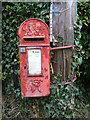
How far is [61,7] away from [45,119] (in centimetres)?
212

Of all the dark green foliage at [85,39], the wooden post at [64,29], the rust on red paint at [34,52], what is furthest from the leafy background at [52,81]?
the rust on red paint at [34,52]

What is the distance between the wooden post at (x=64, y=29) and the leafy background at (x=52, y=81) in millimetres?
116

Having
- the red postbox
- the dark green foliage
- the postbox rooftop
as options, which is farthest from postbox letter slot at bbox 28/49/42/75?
the dark green foliage

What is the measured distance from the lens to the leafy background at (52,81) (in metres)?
2.38

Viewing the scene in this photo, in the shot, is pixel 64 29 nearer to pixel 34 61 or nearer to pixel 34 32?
pixel 34 32

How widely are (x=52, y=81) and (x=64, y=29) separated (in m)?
0.96

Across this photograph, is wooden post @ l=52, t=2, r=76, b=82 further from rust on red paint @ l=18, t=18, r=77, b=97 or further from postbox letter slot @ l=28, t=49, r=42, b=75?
postbox letter slot @ l=28, t=49, r=42, b=75

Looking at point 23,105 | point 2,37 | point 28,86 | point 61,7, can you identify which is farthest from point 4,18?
point 23,105

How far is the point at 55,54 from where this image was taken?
2.41 metres

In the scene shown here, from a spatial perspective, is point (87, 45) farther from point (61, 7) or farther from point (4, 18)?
point (4, 18)

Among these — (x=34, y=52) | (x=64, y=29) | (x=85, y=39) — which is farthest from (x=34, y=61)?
(x=85, y=39)

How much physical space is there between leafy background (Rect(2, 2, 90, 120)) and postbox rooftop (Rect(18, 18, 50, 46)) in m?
0.42

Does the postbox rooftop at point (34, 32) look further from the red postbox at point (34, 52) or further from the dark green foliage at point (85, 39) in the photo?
the dark green foliage at point (85, 39)

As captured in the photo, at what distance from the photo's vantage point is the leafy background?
238 cm
